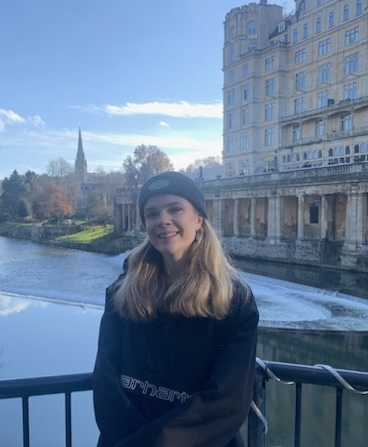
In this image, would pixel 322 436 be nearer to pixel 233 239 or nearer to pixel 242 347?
pixel 242 347

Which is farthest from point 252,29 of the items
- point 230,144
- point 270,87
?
point 230,144

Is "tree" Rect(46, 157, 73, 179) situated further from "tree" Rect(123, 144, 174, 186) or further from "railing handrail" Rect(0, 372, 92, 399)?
"railing handrail" Rect(0, 372, 92, 399)

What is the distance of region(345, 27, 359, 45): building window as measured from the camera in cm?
3425

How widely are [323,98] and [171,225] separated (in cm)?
3929

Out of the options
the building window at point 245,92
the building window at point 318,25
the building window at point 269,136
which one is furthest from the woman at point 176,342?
the building window at point 245,92

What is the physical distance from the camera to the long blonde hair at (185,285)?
6.32 ft

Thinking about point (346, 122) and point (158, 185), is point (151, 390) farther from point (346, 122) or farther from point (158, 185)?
point (346, 122)

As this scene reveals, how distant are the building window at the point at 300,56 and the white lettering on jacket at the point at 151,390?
4230cm

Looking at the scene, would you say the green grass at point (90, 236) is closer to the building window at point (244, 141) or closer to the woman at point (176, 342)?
the building window at point (244, 141)

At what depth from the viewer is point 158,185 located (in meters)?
2.19

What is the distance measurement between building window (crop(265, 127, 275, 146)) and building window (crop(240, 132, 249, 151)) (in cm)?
234

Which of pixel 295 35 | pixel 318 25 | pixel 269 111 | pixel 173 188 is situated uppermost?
pixel 295 35

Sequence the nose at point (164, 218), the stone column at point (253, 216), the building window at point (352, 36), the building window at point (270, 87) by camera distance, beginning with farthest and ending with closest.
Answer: the building window at point (270, 87) → the building window at point (352, 36) → the stone column at point (253, 216) → the nose at point (164, 218)

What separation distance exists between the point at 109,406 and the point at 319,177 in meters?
25.8
